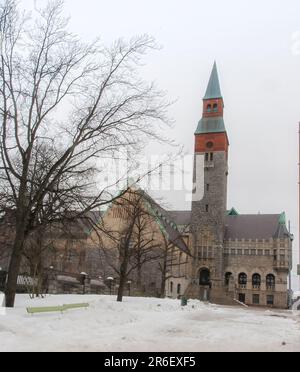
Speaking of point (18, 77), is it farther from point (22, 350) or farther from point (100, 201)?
point (22, 350)

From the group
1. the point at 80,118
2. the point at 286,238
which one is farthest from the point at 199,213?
the point at 80,118

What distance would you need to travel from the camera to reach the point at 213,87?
75.2 metres

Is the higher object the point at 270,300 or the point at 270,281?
the point at 270,281

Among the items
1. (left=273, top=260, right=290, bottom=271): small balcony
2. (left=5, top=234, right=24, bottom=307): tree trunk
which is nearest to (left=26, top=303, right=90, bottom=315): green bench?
(left=5, top=234, right=24, bottom=307): tree trunk

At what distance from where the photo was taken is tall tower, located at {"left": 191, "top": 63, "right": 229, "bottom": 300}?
2594 inches

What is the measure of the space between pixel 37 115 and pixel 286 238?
191 ft

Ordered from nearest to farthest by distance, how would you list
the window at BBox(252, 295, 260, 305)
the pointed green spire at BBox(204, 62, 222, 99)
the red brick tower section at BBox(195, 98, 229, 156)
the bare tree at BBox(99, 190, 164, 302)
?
the bare tree at BBox(99, 190, 164, 302)
the window at BBox(252, 295, 260, 305)
the red brick tower section at BBox(195, 98, 229, 156)
the pointed green spire at BBox(204, 62, 222, 99)

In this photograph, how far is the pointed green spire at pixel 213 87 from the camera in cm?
7393

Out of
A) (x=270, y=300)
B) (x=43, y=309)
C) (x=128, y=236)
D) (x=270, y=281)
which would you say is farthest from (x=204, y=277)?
(x=43, y=309)

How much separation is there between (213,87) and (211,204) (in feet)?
71.2

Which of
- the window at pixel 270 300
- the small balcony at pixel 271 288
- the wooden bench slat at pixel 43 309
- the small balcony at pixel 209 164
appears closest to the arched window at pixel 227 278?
the small balcony at pixel 271 288

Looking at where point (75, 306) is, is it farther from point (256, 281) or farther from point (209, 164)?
point (209, 164)

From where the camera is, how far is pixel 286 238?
66500 mm

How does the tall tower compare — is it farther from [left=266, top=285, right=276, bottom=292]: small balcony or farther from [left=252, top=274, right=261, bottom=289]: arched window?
[left=266, top=285, right=276, bottom=292]: small balcony
